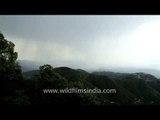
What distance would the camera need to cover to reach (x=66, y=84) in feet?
11.2

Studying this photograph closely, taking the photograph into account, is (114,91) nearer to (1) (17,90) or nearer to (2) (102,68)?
(2) (102,68)

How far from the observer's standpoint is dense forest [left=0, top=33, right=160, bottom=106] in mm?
3051

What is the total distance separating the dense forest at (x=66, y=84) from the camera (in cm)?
305

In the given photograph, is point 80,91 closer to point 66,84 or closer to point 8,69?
point 66,84

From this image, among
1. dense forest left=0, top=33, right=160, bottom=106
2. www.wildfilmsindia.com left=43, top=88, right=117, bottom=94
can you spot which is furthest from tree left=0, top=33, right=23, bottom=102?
www.wildfilmsindia.com left=43, top=88, right=117, bottom=94

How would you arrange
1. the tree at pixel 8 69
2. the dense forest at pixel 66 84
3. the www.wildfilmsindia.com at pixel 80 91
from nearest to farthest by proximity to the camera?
the dense forest at pixel 66 84 < the www.wildfilmsindia.com at pixel 80 91 < the tree at pixel 8 69

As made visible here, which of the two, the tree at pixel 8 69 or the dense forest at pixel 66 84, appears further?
the tree at pixel 8 69

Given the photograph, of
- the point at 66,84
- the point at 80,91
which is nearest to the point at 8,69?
the point at 66,84

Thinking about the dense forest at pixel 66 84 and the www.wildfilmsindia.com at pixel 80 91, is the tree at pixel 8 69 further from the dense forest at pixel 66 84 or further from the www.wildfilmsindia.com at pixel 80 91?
the www.wildfilmsindia.com at pixel 80 91

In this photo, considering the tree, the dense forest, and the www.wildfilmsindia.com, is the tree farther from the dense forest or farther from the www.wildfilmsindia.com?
the www.wildfilmsindia.com

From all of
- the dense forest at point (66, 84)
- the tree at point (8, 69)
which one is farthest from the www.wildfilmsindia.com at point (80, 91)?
the tree at point (8, 69)
